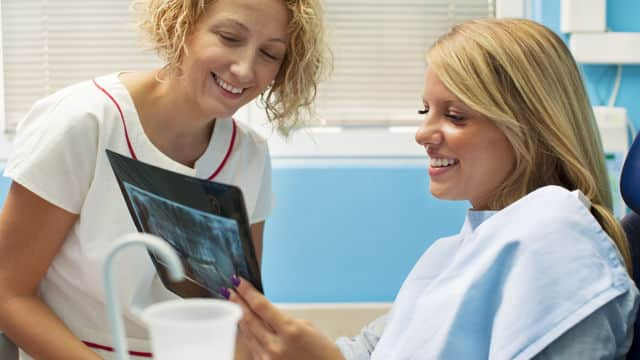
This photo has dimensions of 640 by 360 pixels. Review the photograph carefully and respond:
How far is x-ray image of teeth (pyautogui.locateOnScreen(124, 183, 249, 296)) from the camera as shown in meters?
0.87

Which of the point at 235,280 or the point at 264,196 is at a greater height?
the point at 235,280

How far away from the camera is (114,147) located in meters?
1.40

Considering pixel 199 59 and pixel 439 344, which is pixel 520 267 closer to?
pixel 439 344

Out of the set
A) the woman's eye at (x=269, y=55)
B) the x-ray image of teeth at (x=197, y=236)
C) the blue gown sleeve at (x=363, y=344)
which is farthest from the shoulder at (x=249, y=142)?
the x-ray image of teeth at (x=197, y=236)

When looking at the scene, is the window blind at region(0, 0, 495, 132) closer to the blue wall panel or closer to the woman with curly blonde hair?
the blue wall panel

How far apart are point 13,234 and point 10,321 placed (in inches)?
6.4

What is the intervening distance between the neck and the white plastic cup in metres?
0.86

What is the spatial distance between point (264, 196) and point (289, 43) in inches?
15.1

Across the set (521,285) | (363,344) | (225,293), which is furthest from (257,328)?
(363,344)

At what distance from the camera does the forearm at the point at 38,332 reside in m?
1.29

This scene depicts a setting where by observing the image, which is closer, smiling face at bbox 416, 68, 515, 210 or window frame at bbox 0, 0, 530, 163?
smiling face at bbox 416, 68, 515, 210

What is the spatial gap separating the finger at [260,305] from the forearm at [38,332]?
1.49 ft

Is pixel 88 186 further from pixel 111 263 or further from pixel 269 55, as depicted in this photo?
pixel 111 263

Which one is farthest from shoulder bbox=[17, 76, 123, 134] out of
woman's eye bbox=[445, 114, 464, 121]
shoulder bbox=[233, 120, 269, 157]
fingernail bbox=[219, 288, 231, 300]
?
woman's eye bbox=[445, 114, 464, 121]
